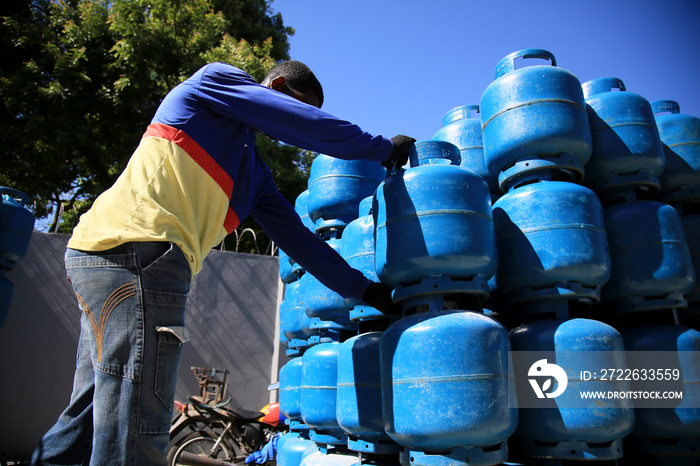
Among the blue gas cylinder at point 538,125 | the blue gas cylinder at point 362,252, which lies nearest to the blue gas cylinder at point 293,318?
the blue gas cylinder at point 362,252

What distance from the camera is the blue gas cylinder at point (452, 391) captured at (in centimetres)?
167

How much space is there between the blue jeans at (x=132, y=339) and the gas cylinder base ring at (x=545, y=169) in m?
1.60

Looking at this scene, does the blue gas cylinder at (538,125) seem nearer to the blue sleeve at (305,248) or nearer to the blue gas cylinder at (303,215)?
the blue sleeve at (305,248)

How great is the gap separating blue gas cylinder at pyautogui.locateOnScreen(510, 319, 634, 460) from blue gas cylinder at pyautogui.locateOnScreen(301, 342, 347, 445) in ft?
3.43

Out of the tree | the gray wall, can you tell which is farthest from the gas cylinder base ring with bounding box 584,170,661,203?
the tree

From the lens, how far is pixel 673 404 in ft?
6.91

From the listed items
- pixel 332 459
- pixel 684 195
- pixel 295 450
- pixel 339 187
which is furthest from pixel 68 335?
pixel 684 195

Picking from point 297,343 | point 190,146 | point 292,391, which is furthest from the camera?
point 297,343

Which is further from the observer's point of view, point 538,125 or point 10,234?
point 10,234

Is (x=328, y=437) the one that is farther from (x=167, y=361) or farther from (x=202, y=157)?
(x=202, y=157)

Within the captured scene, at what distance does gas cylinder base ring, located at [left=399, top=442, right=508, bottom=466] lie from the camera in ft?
5.57

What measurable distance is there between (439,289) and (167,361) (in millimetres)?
1028

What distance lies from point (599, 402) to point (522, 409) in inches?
11.3

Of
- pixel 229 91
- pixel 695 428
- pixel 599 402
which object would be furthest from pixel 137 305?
pixel 695 428
